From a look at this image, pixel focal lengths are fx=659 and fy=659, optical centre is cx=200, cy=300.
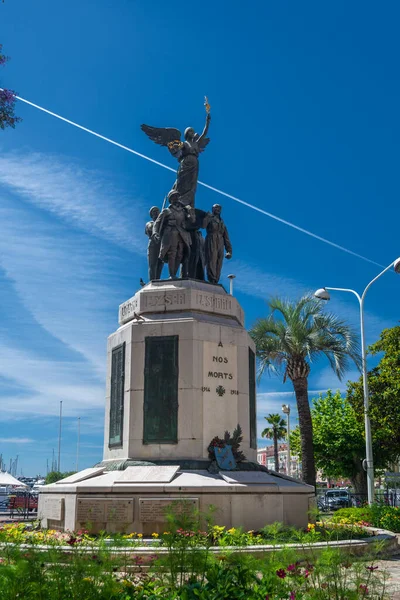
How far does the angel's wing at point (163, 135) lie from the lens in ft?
60.5

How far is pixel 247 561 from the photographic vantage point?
18.2 ft

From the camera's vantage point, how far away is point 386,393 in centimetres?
2936

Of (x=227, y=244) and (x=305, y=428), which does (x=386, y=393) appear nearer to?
(x=305, y=428)

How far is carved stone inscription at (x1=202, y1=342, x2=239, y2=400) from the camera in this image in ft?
46.2

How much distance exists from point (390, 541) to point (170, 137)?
11.7 meters

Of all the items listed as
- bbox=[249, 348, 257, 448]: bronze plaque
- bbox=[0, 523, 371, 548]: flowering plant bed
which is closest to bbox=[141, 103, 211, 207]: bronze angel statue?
bbox=[249, 348, 257, 448]: bronze plaque

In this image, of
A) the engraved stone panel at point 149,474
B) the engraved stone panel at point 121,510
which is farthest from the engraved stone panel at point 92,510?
the engraved stone panel at point 149,474

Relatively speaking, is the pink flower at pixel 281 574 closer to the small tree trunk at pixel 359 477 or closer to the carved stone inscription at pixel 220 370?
the carved stone inscription at pixel 220 370

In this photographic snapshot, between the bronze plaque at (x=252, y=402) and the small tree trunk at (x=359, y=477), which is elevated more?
the bronze plaque at (x=252, y=402)

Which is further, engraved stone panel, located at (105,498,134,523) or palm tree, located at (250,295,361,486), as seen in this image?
palm tree, located at (250,295,361,486)

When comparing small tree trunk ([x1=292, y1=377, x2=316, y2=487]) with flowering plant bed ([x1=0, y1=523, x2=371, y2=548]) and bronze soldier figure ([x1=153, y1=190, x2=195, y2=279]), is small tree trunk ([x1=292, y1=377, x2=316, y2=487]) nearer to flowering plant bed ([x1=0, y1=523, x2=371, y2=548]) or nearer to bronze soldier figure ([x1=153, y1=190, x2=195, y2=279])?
flowering plant bed ([x1=0, y1=523, x2=371, y2=548])

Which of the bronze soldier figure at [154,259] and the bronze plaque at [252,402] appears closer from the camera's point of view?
the bronze plaque at [252,402]

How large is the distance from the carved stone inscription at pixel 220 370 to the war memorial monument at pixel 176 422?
0.07ft

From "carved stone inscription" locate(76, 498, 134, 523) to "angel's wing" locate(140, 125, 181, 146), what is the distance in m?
10.3
